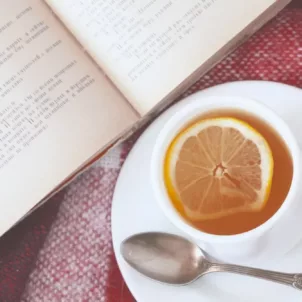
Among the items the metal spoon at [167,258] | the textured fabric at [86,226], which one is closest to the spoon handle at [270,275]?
the metal spoon at [167,258]

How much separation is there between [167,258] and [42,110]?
6.4 inches

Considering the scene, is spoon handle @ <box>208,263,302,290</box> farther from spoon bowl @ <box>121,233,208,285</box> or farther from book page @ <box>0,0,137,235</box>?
book page @ <box>0,0,137,235</box>

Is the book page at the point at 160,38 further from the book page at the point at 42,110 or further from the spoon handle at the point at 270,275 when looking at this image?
the spoon handle at the point at 270,275

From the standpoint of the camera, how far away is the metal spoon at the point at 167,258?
0.55 m

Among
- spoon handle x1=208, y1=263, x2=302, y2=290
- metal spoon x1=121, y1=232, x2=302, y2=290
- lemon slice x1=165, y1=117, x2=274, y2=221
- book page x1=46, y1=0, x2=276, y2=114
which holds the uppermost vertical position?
book page x1=46, y1=0, x2=276, y2=114

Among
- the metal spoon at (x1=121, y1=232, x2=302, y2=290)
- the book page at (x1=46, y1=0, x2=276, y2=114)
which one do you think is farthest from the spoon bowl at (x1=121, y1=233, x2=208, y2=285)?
the book page at (x1=46, y1=0, x2=276, y2=114)

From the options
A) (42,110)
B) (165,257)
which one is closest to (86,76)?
(42,110)

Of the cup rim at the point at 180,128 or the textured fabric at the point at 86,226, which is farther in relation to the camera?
the textured fabric at the point at 86,226

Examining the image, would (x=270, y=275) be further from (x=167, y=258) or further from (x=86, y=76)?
(x=86, y=76)

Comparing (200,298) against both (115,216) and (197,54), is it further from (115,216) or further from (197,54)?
(197,54)

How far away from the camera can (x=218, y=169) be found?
0.53 metres

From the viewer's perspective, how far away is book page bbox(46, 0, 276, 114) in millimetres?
583

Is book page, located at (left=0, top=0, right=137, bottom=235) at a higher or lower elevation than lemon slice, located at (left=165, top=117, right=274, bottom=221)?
higher

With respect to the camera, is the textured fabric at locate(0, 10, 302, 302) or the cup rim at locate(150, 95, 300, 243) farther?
the textured fabric at locate(0, 10, 302, 302)
